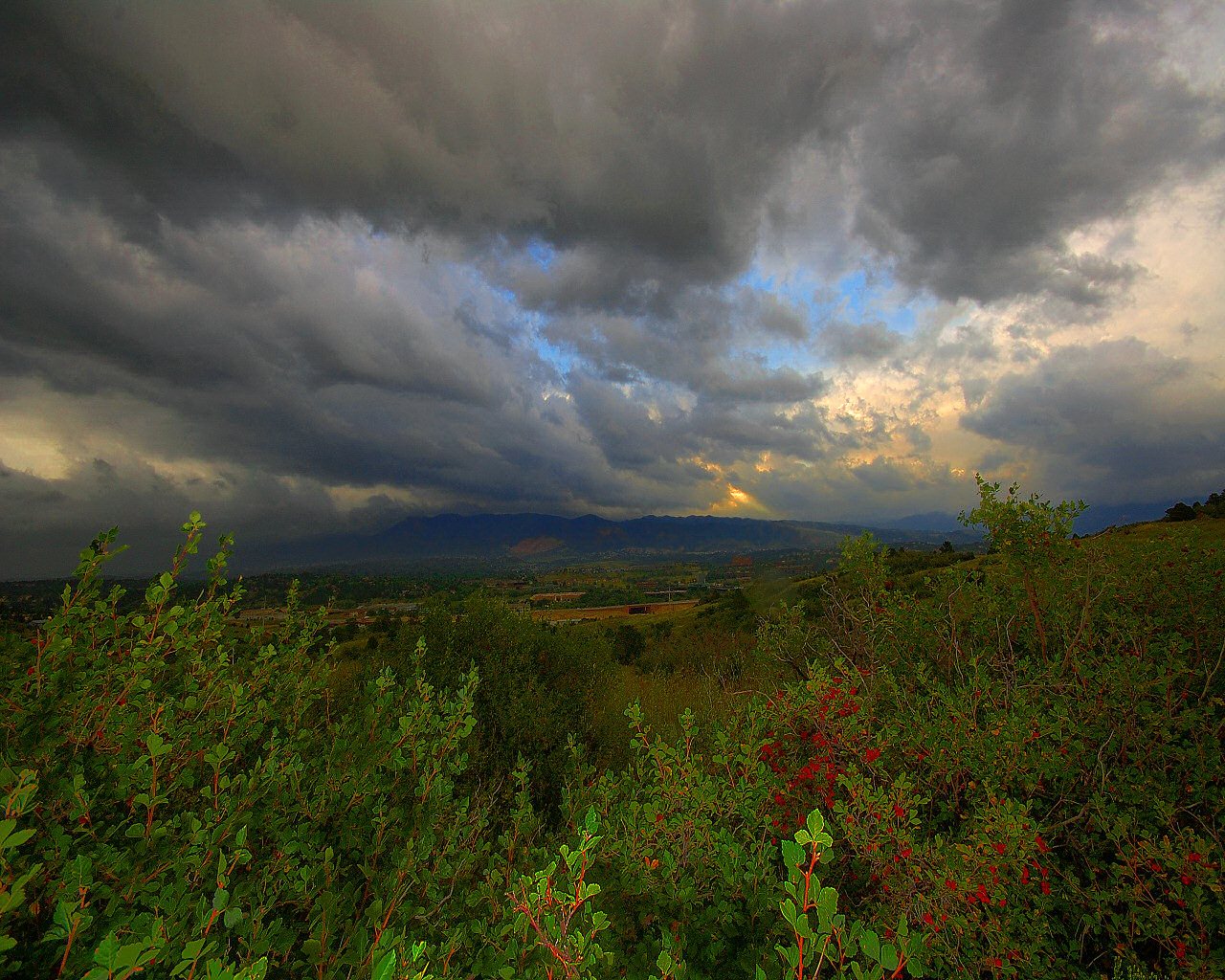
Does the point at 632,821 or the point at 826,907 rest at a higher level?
the point at 826,907

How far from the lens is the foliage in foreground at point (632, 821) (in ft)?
6.18

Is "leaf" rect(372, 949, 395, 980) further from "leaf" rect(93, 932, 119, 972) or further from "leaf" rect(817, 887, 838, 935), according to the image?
"leaf" rect(817, 887, 838, 935)

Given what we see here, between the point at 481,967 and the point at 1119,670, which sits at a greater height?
the point at 1119,670

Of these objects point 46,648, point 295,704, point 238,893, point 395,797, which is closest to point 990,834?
point 395,797

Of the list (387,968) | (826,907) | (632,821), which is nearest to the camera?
(387,968)

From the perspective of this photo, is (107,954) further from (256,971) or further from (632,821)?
(632,821)

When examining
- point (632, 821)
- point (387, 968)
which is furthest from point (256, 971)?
point (632, 821)

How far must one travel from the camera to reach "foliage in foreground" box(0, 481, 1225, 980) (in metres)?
1.88

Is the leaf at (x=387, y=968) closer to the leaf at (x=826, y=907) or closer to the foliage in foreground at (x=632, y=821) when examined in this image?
the foliage in foreground at (x=632, y=821)

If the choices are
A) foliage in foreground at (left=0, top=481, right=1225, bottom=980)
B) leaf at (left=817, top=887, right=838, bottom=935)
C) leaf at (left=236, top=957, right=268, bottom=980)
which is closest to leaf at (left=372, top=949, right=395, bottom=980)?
foliage in foreground at (left=0, top=481, right=1225, bottom=980)

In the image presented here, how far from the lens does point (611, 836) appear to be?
3.27 metres

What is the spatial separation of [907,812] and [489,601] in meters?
10.2

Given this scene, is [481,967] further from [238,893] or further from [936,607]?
[936,607]

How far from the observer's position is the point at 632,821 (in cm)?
327
